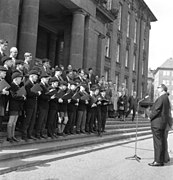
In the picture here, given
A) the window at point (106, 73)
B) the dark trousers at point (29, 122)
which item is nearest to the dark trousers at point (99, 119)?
the dark trousers at point (29, 122)

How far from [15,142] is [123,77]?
2979cm

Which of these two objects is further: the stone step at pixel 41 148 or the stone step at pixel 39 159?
the stone step at pixel 41 148

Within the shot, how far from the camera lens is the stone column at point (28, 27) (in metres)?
13.7

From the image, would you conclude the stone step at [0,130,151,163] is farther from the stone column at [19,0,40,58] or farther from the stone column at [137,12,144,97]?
the stone column at [137,12,144,97]

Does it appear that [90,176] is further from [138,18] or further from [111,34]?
[138,18]

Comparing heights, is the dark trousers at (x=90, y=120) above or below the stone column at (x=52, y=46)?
below

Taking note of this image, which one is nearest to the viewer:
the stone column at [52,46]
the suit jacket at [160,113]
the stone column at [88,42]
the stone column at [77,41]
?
the suit jacket at [160,113]

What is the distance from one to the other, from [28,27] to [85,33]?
6.06 meters

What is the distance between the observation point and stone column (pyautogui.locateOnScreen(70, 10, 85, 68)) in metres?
18.0

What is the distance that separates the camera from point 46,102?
9.73 metres

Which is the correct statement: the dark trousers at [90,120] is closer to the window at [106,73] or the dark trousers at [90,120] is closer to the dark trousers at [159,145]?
the dark trousers at [159,145]

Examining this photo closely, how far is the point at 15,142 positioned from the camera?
8.55 meters

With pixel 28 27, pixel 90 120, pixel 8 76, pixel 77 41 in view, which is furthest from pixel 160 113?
pixel 77 41

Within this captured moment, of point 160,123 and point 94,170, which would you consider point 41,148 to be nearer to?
point 94,170
